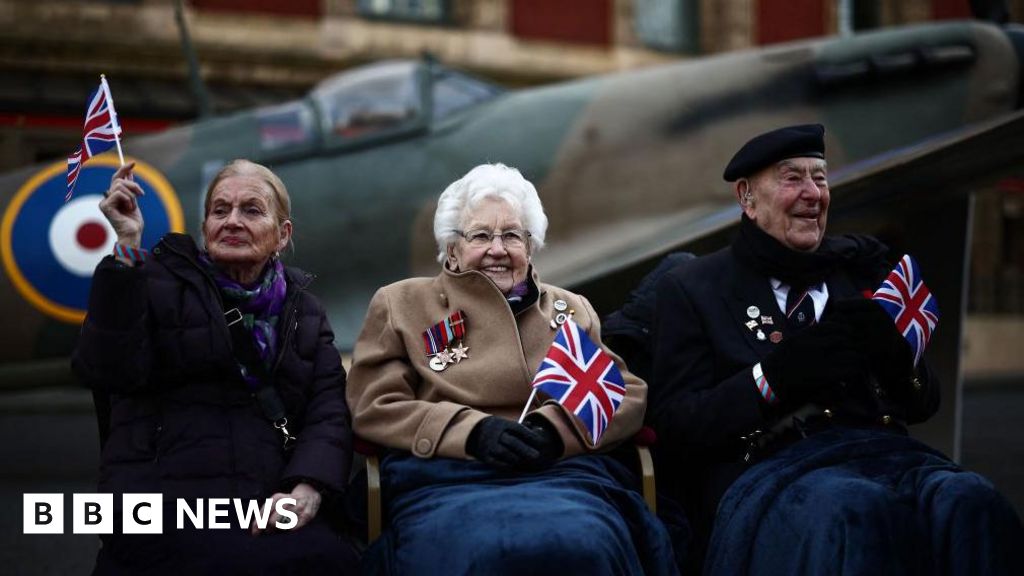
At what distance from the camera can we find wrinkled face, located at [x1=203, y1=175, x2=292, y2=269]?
2.69 m

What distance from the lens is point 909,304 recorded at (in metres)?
2.69

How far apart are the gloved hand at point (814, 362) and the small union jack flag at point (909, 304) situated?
149 mm

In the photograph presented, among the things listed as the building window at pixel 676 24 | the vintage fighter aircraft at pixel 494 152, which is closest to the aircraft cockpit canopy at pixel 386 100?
the vintage fighter aircraft at pixel 494 152

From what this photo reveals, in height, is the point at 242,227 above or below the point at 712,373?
above

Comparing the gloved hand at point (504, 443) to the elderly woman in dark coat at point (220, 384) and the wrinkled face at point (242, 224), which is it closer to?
the elderly woman in dark coat at point (220, 384)

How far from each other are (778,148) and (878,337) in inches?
21.6

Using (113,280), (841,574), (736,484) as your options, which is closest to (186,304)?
(113,280)

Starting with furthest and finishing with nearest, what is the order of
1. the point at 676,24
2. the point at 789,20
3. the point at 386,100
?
1. the point at 789,20
2. the point at 676,24
3. the point at 386,100

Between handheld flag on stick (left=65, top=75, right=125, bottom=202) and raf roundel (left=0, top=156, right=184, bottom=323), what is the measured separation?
9.27ft

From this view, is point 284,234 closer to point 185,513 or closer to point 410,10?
point 185,513

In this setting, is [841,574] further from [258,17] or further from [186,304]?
[258,17]

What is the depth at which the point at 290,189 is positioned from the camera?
5.84 meters

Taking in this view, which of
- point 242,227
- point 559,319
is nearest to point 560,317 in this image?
point 559,319

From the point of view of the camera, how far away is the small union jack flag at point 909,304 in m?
2.66
